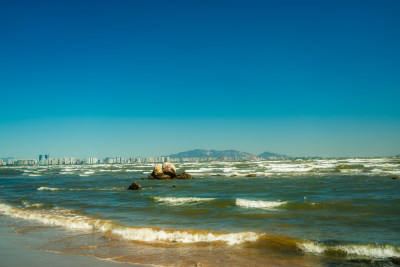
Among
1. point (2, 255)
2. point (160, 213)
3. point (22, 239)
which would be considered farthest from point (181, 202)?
point (2, 255)

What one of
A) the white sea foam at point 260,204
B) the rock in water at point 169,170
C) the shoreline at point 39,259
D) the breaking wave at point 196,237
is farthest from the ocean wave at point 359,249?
the rock in water at point 169,170

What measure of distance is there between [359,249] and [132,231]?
20.8 ft

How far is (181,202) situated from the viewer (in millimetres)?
16031

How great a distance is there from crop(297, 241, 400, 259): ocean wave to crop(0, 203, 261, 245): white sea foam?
1.56 meters

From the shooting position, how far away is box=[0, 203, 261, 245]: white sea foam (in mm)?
8508

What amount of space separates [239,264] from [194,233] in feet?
9.02

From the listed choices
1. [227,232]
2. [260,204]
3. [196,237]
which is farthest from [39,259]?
[260,204]

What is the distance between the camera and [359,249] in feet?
23.3

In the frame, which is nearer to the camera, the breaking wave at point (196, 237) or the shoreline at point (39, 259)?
the shoreline at point (39, 259)

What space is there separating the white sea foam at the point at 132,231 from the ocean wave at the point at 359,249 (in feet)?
5.13

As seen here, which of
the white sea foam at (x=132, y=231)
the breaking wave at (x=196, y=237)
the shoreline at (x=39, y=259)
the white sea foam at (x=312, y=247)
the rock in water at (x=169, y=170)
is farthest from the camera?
the rock in water at (x=169, y=170)

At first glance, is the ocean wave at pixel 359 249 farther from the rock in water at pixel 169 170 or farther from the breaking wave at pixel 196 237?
the rock in water at pixel 169 170

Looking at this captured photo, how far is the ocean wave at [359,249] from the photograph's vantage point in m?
6.83

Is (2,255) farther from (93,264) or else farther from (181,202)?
(181,202)
